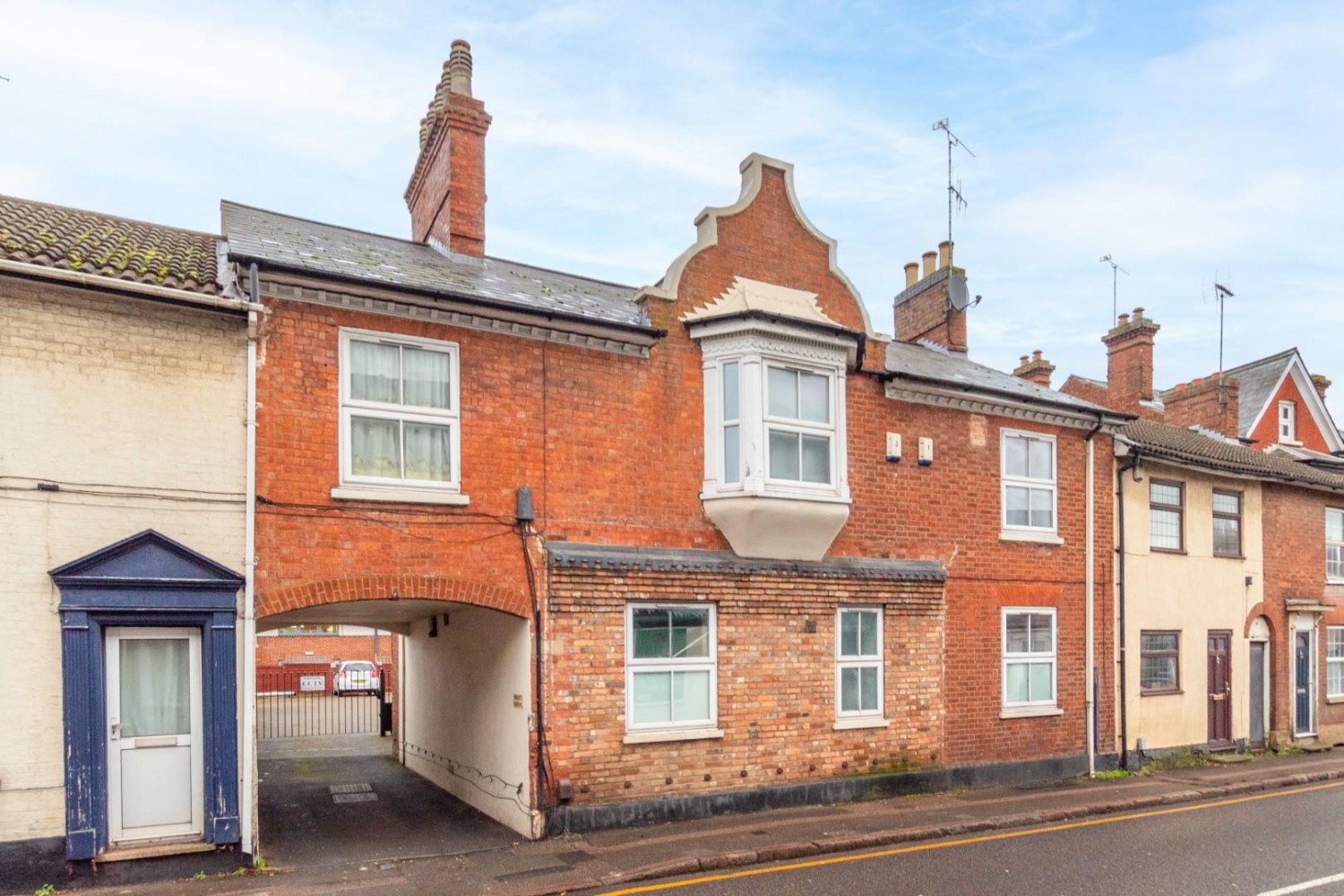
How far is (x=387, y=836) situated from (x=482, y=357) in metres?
5.89

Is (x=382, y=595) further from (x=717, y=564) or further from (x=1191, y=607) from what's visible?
(x=1191, y=607)

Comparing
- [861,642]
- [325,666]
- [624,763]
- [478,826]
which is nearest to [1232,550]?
[861,642]

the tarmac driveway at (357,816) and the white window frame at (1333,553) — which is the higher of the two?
the white window frame at (1333,553)

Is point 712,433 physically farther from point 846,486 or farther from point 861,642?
point 861,642

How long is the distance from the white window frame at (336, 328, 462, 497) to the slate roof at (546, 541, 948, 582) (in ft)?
5.32

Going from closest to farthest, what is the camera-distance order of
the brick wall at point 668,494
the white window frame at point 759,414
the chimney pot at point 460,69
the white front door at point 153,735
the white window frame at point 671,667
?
the white front door at point 153,735 < the brick wall at point 668,494 < the white window frame at point 671,667 < the white window frame at point 759,414 < the chimney pot at point 460,69

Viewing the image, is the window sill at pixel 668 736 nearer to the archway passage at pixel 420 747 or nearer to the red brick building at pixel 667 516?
the red brick building at pixel 667 516

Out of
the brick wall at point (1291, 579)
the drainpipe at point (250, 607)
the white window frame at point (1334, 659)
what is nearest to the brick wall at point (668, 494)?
the drainpipe at point (250, 607)

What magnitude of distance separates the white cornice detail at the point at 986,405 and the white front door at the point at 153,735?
1004 cm

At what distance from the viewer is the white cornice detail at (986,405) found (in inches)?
559

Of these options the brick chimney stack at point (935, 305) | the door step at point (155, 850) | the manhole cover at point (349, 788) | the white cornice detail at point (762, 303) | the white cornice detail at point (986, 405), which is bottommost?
the manhole cover at point (349, 788)

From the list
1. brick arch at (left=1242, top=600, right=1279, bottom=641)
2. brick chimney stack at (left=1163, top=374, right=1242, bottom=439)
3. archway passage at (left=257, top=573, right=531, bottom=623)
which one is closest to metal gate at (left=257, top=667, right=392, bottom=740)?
archway passage at (left=257, top=573, right=531, bottom=623)

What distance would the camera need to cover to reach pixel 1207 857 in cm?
1030

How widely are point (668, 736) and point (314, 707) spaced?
2087 centimetres
